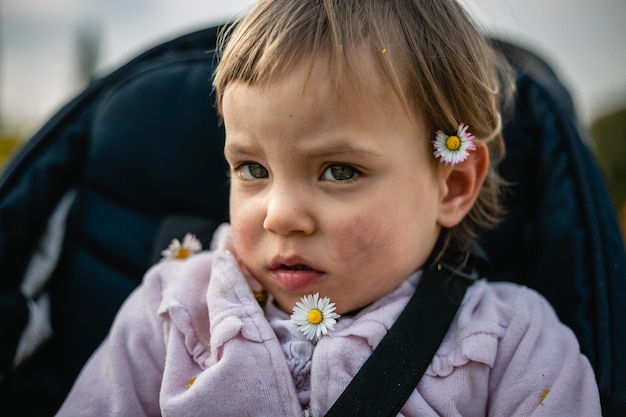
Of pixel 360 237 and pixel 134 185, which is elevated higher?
pixel 360 237

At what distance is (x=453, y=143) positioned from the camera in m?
1.25

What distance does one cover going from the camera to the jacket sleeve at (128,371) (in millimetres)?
1297

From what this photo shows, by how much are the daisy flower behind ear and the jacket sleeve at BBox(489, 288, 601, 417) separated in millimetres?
371

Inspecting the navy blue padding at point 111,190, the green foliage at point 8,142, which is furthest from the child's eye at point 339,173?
the green foliage at point 8,142

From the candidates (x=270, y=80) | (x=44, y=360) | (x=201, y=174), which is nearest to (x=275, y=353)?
(x=270, y=80)

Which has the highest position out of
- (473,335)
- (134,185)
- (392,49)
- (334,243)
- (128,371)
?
(392,49)

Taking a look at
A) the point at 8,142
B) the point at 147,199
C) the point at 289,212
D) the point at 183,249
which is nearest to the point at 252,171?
the point at 289,212

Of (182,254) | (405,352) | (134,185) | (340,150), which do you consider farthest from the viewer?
(134,185)

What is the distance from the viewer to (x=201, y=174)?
174 centimetres

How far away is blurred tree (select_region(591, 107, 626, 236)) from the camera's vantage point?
470 cm

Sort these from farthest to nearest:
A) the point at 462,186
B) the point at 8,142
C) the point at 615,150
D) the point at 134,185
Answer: the point at 8,142
the point at 615,150
the point at 134,185
the point at 462,186

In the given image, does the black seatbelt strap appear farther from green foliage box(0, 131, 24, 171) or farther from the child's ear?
green foliage box(0, 131, 24, 171)

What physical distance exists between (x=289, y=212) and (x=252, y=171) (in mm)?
179

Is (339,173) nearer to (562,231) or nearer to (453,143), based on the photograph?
(453,143)
